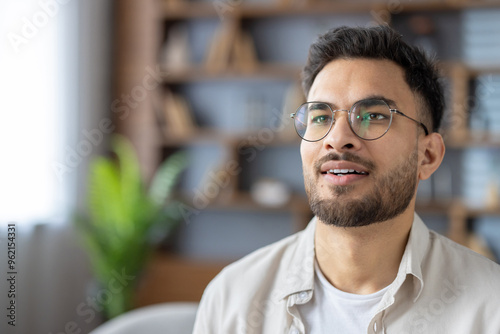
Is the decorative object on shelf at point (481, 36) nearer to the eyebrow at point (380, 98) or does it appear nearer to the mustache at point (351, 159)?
the eyebrow at point (380, 98)

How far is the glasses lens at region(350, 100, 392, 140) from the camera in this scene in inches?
52.3

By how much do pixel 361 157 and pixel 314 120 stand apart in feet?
0.54

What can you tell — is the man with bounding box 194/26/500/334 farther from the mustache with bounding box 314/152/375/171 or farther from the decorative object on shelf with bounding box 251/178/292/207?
the decorative object on shelf with bounding box 251/178/292/207

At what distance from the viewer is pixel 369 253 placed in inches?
54.5

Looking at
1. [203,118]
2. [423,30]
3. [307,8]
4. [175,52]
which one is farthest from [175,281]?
[423,30]

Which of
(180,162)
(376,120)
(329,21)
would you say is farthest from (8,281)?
(329,21)

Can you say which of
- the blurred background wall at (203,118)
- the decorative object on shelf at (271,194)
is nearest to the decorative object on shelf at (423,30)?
the blurred background wall at (203,118)

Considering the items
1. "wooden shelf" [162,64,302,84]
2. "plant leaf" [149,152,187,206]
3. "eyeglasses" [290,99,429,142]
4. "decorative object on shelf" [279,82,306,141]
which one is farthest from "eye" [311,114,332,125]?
"wooden shelf" [162,64,302,84]

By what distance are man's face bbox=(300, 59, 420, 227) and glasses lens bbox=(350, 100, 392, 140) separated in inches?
0.6

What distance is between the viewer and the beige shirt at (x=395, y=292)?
1.28 meters

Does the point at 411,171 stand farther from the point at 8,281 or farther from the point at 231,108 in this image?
the point at 231,108

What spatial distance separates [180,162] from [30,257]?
1317 millimetres

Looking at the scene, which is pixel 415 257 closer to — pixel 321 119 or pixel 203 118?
pixel 321 119

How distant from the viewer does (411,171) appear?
1390 mm
